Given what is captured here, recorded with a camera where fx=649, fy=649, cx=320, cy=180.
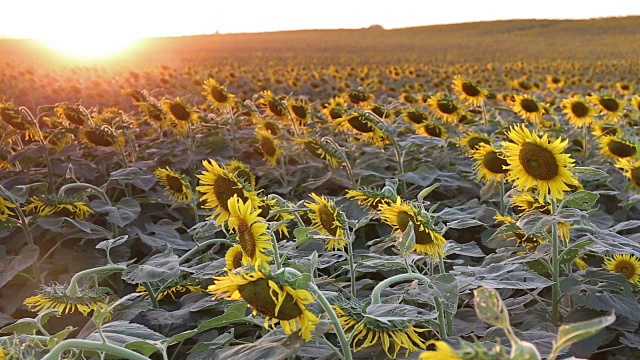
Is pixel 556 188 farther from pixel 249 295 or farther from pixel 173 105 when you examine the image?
pixel 173 105

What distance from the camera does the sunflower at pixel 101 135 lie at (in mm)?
3643

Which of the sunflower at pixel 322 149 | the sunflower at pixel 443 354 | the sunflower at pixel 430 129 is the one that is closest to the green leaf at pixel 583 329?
the sunflower at pixel 443 354

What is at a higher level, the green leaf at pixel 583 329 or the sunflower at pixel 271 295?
the green leaf at pixel 583 329

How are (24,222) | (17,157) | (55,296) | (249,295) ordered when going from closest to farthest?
(249,295), (55,296), (24,222), (17,157)

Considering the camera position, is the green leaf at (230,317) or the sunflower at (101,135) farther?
the sunflower at (101,135)

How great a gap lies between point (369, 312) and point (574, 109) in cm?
346

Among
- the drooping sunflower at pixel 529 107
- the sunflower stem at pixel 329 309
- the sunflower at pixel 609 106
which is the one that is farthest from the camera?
the sunflower at pixel 609 106

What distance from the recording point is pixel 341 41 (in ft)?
166

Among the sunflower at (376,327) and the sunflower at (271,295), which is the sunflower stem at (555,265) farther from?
the sunflower at (271,295)

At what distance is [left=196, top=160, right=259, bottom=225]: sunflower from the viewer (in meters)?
1.87

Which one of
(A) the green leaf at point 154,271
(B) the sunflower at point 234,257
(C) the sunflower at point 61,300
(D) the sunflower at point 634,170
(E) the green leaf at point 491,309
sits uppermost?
(E) the green leaf at point 491,309

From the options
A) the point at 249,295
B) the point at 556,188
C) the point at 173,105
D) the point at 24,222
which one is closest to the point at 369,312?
the point at 249,295

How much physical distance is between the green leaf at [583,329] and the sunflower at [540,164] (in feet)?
3.71

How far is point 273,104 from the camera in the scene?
4.13 m
